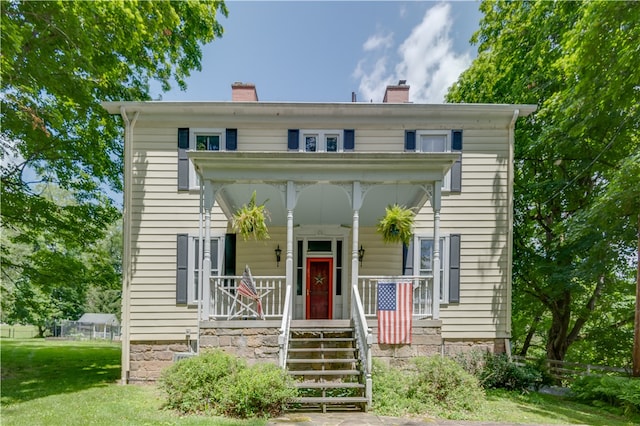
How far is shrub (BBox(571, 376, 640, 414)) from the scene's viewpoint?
20.4ft

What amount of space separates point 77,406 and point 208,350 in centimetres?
234

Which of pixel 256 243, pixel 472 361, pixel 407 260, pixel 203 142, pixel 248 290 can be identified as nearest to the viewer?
pixel 248 290

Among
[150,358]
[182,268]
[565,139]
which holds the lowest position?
[150,358]

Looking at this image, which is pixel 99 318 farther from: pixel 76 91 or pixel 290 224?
pixel 290 224

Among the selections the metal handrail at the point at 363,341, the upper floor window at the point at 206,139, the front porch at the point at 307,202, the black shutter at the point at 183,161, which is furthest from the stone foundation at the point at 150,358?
the upper floor window at the point at 206,139

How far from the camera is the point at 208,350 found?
20.5 feet

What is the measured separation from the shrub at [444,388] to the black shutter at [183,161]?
6929mm

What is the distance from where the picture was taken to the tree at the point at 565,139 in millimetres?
7160

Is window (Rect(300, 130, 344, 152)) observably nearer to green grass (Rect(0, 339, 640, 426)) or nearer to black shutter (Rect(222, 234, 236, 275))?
black shutter (Rect(222, 234, 236, 275))

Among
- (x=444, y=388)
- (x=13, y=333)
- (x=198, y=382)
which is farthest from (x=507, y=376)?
(x=13, y=333)

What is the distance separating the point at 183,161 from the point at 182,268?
2.79 meters

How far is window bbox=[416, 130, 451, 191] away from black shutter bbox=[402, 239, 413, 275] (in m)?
1.86

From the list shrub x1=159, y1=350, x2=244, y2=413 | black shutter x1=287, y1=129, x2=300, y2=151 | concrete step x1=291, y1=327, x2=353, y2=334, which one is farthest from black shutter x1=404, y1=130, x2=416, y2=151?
shrub x1=159, y1=350, x2=244, y2=413

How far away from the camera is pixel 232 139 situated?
874cm
